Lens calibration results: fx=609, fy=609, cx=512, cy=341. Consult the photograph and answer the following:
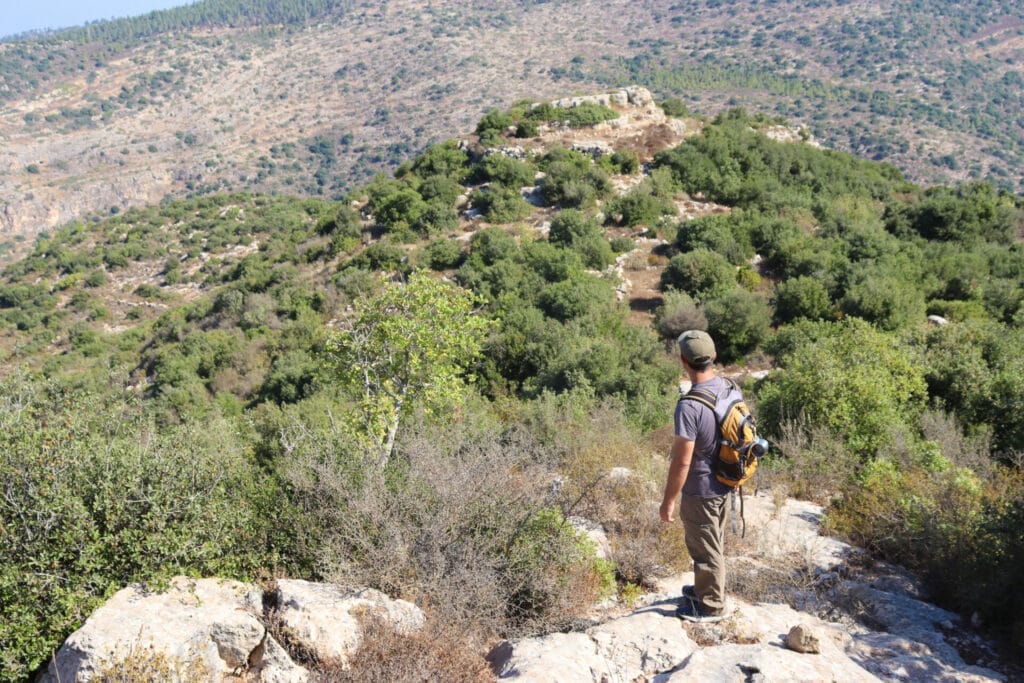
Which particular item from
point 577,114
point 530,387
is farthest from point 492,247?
point 577,114

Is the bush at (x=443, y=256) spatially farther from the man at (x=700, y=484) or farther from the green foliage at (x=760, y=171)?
the man at (x=700, y=484)

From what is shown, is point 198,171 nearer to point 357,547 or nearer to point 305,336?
point 305,336

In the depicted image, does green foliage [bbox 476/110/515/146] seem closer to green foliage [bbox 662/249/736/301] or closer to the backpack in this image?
green foliage [bbox 662/249/736/301]

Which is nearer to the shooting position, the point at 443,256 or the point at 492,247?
the point at 492,247

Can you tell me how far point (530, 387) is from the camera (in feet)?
41.1

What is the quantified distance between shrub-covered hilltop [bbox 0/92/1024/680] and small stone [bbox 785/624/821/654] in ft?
4.38

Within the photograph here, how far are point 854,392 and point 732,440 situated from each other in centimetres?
604

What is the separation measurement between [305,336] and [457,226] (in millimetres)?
7186

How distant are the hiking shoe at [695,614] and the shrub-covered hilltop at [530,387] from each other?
2.18ft

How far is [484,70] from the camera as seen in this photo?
10431 centimetres

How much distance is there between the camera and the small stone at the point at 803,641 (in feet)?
11.2

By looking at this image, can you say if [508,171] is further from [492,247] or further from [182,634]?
[182,634]

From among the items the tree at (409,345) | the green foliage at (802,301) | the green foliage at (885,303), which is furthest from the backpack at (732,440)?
the green foliage at (802,301)

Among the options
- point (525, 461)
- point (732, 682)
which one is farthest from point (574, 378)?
point (732, 682)
